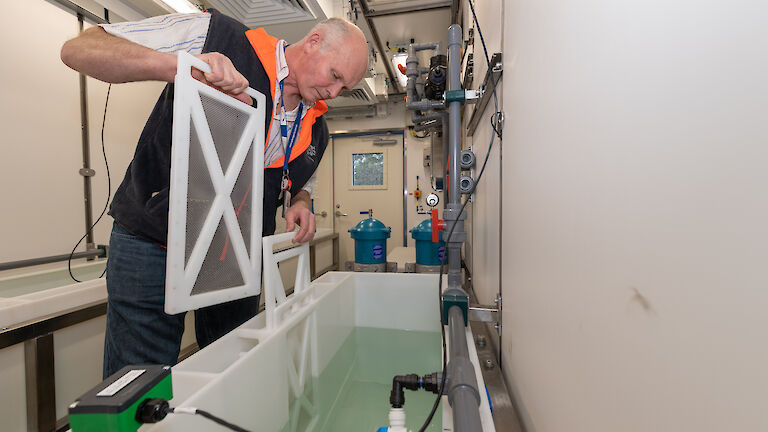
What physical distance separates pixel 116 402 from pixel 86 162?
6.89 feet

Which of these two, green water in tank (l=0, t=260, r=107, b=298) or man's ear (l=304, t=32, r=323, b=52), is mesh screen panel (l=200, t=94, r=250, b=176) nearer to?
man's ear (l=304, t=32, r=323, b=52)

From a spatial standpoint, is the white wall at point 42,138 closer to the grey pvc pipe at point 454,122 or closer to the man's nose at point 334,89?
the man's nose at point 334,89

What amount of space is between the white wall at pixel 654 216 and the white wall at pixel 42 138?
2271mm

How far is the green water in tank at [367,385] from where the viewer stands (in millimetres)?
987

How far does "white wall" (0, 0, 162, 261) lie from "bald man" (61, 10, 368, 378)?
4.00 ft

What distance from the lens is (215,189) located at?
0.73 metres

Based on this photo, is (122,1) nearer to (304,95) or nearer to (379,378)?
Result: (304,95)

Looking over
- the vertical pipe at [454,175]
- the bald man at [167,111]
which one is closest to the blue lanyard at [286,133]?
the bald man at [167,111]

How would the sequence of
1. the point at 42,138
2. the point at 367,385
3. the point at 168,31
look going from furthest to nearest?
the point at 42,138 < the point at 367,385 < the point at 168,31

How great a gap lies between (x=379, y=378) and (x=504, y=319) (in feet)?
2.13

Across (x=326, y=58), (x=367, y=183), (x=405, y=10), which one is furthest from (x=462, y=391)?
(x=367, y=183)

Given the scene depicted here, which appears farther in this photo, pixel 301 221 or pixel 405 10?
pixel 405 10

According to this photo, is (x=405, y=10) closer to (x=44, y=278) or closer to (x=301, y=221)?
(x=301, y=221)

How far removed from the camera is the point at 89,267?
1.75 metres
